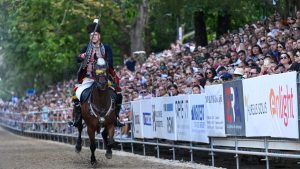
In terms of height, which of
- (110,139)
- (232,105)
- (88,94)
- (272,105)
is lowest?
(110,139)

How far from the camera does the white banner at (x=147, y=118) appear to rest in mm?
21906

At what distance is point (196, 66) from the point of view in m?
24.9

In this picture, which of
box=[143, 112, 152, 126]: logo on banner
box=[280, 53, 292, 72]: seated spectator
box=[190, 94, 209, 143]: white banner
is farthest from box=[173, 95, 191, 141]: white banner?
box=[280, 53, 292, 72]: seated spectator

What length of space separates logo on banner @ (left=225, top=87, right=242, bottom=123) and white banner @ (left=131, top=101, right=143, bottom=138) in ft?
22.1

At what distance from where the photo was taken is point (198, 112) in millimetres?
18000

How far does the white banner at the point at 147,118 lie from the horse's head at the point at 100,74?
4549 mm

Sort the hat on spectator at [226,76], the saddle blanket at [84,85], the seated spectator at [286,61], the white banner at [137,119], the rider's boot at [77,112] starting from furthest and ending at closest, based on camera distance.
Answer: the white banner at [137,119] < the rider's boot at [77,112] < the saddle blanket at [84,85] < the hat on spectator at [226,76] < the seated spectator at [286,61]

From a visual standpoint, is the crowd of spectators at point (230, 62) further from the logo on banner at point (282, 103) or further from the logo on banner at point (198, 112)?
the logo on banner at point (282, 103)

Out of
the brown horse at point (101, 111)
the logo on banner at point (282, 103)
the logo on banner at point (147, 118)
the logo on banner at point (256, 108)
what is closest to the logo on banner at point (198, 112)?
the brown horse at point (101, 111)

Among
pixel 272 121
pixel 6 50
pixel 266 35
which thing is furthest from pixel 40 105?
pixel 272 121

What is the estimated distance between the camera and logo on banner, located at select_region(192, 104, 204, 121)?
701 inches

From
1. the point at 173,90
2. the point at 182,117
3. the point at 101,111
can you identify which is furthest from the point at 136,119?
the point at 101,111

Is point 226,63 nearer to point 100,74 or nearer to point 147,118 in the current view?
point 147,118

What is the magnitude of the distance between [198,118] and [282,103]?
4.57 m
